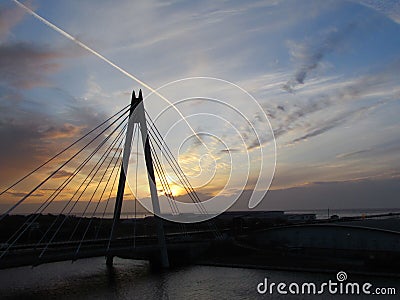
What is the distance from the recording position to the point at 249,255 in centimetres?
3853

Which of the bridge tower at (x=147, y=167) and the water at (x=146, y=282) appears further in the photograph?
the bridge tower at (x=147, y=167)

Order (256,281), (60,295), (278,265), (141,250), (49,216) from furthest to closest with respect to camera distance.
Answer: (49,216)
(278,265)
(141,250)
(256,281)
(60,295)

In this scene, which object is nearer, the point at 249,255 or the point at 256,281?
the point at 256,281

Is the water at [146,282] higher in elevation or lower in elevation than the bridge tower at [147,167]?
lower

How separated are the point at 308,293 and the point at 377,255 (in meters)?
10.6

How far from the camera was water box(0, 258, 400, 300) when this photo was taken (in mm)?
24719

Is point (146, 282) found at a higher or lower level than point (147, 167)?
lower

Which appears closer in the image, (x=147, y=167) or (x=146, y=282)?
(x=146, y=282)

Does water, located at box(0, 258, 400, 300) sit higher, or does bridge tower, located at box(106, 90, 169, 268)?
bridge tower, located at box(106, 90, 169, 268)

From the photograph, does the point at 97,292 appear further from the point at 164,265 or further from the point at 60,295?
the point at 164,265

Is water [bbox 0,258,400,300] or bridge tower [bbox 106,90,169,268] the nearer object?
water [bbox 0,258,400,300]

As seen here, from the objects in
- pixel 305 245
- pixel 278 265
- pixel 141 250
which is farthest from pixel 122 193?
pixel 305 245

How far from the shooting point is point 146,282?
28.9 m

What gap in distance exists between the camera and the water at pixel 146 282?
81.1 feet
